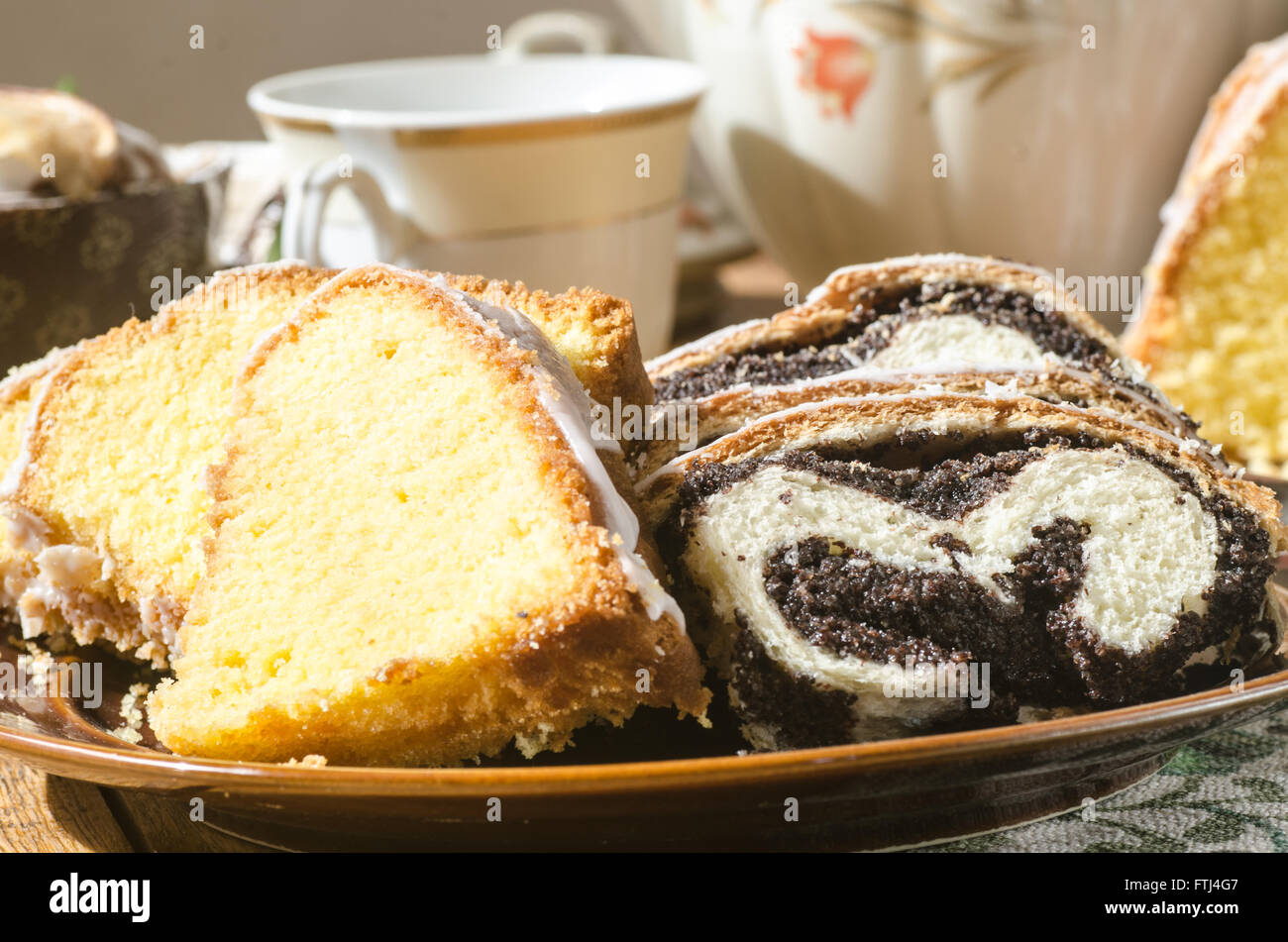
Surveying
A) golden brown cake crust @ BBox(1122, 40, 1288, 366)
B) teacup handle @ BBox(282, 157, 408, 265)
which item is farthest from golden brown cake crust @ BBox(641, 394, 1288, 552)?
teacup handle @ BBox(282, 157, 408, 265)

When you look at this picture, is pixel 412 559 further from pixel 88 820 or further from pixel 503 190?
pixel 503 190

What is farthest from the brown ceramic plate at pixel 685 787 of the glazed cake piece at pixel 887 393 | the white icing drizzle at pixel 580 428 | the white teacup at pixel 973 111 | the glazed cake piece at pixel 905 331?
the white teacup at pixel 973 111

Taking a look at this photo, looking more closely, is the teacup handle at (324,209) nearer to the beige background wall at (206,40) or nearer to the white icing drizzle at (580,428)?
the white icing drizzle at (580,428)

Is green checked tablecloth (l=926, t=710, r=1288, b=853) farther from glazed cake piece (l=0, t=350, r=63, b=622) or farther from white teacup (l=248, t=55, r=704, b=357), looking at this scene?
white teacup (l=248, t=55, r=704, b=357)

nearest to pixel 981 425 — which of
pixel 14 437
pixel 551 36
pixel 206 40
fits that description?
pixel 14 437

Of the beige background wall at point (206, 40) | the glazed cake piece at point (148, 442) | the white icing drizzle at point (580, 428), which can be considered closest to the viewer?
the white icing drizzle at point (580, 428)
